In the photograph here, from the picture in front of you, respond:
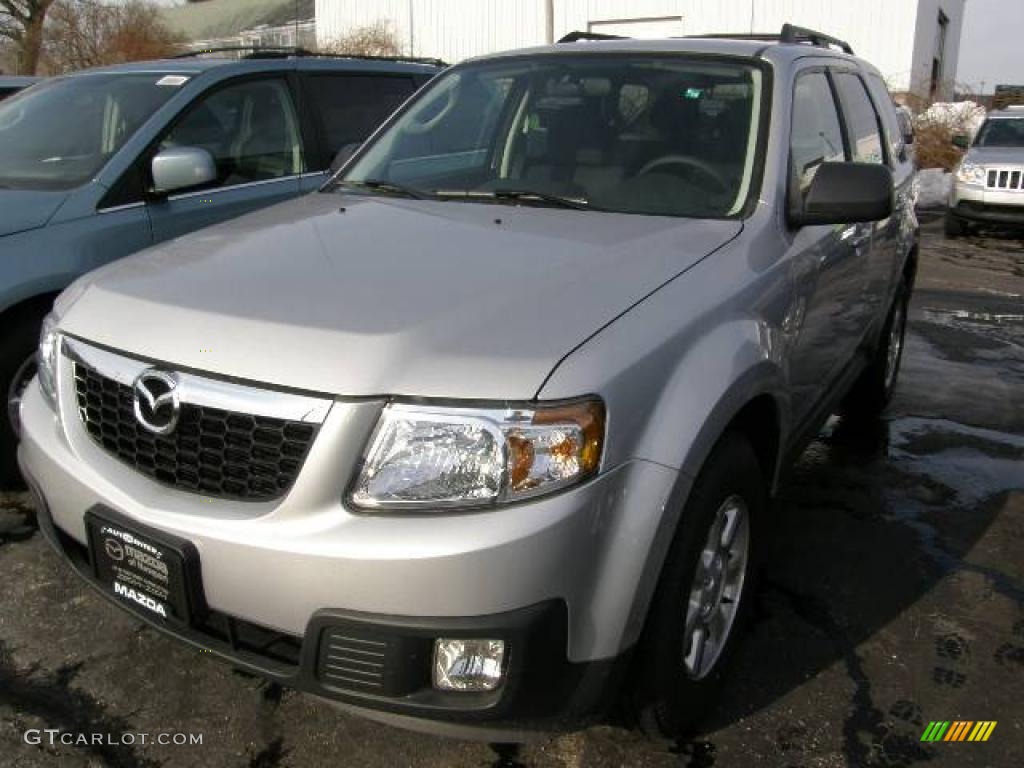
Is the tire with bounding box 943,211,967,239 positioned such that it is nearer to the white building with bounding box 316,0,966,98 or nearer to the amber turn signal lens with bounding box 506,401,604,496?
the amber turn signal lens with bounding box 506,401,604,496

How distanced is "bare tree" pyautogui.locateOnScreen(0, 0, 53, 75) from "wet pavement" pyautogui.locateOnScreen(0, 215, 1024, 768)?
28.1m

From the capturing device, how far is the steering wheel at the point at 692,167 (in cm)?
291

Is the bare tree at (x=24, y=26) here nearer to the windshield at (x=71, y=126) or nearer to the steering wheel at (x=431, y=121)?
the windshield at (x=71, y=126)

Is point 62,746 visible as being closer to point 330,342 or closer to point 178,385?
point 178,385

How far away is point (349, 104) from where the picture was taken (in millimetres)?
5188

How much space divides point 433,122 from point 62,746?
8.06ft

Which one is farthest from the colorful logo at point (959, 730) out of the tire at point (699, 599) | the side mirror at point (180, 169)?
the side mirror at point (180, 169)

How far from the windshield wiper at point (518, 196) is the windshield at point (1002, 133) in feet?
38.4

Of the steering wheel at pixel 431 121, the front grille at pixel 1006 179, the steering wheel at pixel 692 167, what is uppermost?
the steering wheel at pixel 431 121

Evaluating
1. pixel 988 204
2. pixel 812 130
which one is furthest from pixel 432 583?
pixel 988 204

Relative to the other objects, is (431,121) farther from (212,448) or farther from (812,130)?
(212,448)

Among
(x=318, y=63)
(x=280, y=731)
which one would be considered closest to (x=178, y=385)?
(x=280, y=731)

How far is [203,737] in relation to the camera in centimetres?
243

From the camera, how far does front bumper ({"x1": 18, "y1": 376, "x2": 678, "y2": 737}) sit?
1.79 metres
